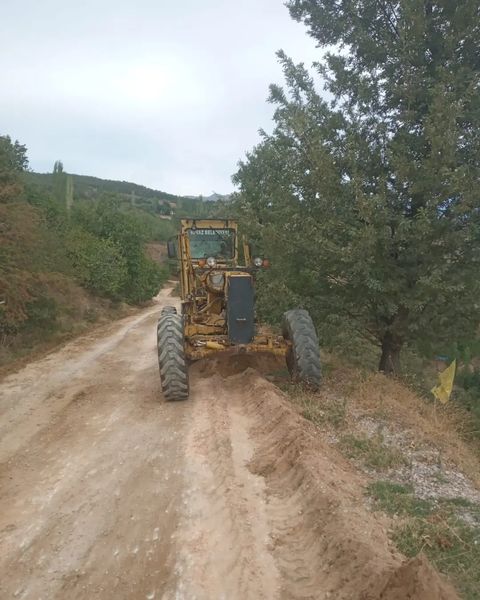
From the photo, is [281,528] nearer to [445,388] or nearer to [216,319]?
[216,319]

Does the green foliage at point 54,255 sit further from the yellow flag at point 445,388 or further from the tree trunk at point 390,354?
the yellow flag at point 445,388

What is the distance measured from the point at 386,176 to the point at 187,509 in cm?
740

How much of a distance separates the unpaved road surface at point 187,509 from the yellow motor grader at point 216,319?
0.75 meters

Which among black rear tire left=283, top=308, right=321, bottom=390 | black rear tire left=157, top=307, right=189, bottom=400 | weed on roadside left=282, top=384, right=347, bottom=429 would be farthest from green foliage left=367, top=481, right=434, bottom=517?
black rear tire left=157, top=307, right=189, bottom=400

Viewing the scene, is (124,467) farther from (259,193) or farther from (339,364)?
(259,193)

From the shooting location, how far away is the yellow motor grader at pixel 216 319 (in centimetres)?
825

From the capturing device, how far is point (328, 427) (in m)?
6.73

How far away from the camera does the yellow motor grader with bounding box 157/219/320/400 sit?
8.25m

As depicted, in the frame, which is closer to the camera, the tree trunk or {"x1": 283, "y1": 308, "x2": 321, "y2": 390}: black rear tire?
{"x1": 283, "y1": 308, "x2": 321, "y2": 390}: black rear tire

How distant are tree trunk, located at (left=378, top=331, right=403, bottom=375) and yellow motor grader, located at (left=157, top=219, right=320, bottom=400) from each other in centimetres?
285

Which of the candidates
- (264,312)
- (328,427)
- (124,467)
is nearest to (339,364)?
(264,312)

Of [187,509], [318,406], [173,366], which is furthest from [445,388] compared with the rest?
[187,509]

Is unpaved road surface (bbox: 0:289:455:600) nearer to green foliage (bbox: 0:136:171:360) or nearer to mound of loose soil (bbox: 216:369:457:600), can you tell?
mound of loose soil (bbox: 216:369:457:600)

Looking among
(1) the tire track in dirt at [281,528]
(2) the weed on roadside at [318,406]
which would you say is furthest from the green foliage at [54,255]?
(1) the tire track in dirt at [281,528]
